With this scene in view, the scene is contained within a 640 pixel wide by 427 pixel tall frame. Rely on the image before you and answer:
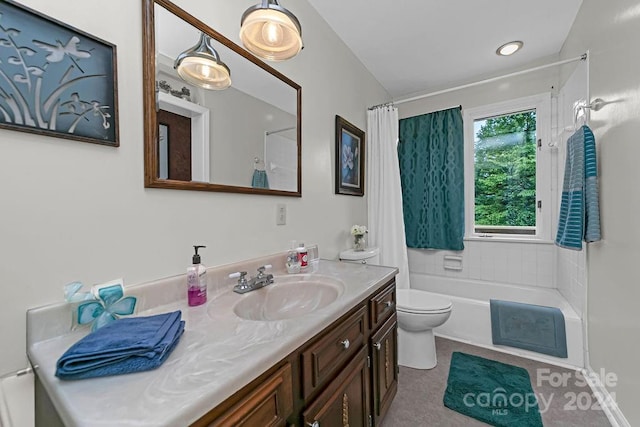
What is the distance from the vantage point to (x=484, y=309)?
222 centimetres

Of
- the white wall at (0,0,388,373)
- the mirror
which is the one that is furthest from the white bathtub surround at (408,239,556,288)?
the white wall at (0,0,388,373)

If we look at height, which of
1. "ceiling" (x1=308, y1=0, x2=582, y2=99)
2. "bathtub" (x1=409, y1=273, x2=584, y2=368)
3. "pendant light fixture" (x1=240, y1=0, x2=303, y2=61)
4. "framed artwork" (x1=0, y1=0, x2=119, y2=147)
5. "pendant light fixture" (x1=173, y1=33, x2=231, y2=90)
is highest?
"ceiling" (x1=308, y1=0, x2=582, y2=99)

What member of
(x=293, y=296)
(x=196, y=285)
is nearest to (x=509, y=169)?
(x=293, y=296)

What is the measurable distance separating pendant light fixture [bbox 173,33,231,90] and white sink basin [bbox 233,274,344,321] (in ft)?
2.91

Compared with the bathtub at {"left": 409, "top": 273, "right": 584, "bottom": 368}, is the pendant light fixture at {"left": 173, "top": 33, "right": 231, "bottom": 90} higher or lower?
higher

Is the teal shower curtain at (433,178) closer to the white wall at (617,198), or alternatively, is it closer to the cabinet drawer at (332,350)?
the white wall at (617,198)

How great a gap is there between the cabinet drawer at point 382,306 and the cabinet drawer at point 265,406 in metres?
0.59

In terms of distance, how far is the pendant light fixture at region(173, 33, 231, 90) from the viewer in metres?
1.04

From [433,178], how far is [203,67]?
2.51 metres

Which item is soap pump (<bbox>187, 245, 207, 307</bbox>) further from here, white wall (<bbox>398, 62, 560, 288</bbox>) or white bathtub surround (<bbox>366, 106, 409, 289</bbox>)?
white wall (<bbox>398, 62, 560, 288</bbox>)

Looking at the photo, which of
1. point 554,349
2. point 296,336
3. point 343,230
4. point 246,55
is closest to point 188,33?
point 246,55

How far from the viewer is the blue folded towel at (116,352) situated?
0.51m

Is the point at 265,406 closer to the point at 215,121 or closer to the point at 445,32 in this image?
the point at 215,121

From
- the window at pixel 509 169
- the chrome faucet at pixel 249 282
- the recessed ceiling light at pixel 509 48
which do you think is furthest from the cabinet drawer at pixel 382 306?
the recessed ceiling light at pixel 509 48
